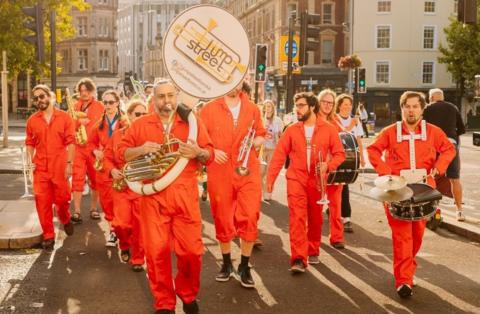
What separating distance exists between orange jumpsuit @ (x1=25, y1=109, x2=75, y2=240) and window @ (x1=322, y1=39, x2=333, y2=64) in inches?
2116

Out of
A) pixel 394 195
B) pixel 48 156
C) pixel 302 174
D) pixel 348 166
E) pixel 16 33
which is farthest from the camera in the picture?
pixel 16 33

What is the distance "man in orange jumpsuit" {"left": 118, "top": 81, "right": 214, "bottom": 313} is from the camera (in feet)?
17.6

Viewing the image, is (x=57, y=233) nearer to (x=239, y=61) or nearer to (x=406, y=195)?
(x=239, y=61)

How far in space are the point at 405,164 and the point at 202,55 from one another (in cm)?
207

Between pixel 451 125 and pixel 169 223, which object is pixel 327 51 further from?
pixel 169 223

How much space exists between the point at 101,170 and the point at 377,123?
48535mm

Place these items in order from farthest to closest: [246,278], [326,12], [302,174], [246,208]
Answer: [326,12] < [302,174] < [246,208] < [246,278]

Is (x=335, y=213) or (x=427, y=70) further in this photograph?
(x=427, y=70)

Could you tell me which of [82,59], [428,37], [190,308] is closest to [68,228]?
[190,308]

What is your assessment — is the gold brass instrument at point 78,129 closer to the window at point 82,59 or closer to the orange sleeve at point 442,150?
the orange sleeve at point 442,150

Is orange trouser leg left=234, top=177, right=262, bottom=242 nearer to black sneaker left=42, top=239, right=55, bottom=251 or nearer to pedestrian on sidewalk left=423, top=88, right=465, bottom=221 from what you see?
black sneaker left=42, top=239, right=55, bottom=251

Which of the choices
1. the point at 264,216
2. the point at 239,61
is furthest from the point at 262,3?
the point at 239,61

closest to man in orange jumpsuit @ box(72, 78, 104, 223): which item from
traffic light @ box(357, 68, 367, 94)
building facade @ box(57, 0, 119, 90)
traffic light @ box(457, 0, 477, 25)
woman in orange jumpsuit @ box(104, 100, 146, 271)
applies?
woman in orange jumpsuit @ box(104, 100, 146, 271)

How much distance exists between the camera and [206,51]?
236 inches
